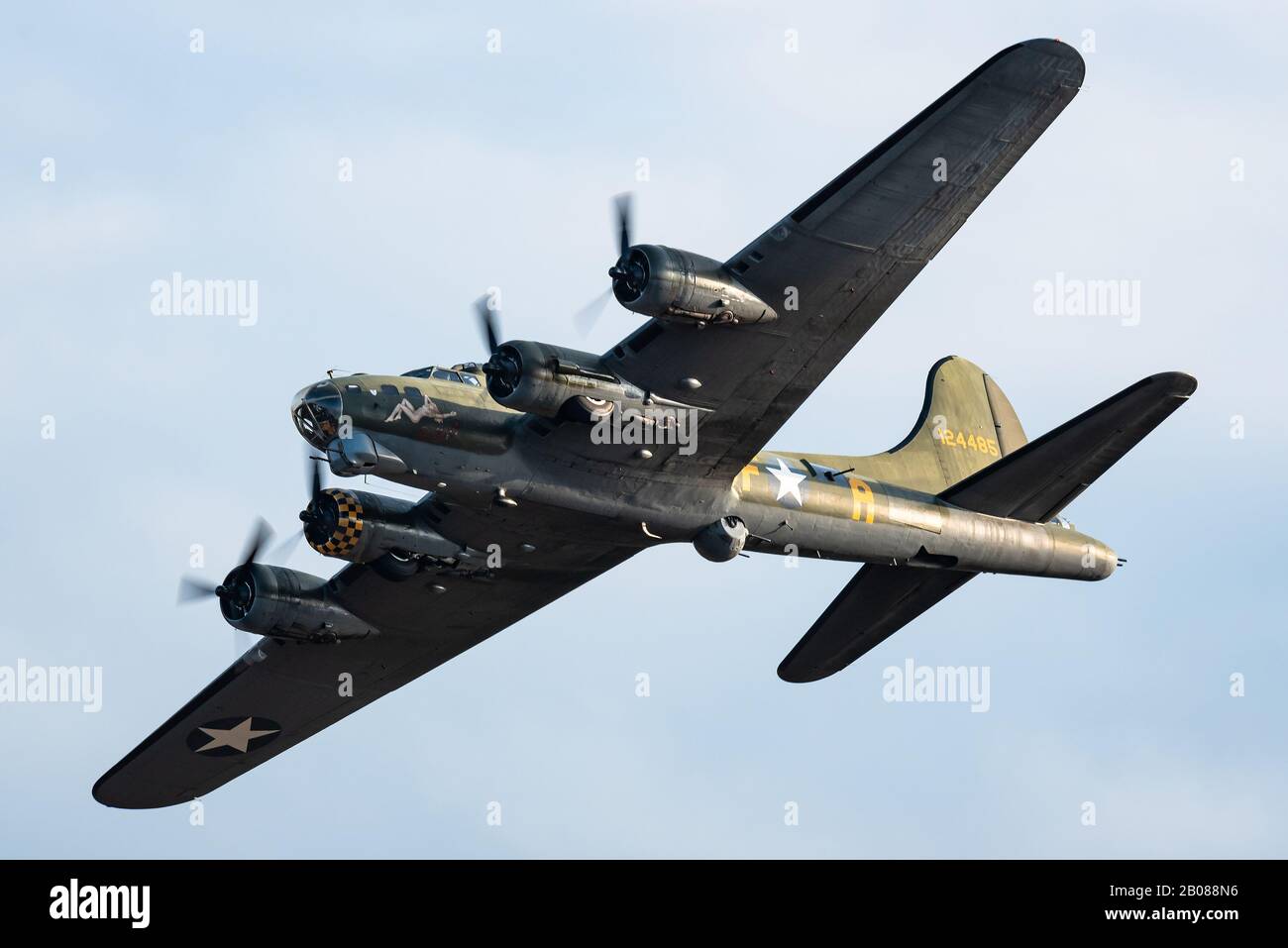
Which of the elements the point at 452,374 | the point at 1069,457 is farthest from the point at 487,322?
the point at 1069,457

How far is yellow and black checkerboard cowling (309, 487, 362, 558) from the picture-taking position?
3375cm

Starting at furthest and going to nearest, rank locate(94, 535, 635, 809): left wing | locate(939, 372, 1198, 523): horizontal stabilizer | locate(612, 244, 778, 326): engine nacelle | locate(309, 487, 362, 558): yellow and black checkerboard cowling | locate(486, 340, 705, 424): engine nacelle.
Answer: locate(94, 535, 635, 809): left wing < locate(939, 372, 1198, 523): horizontal stabilizer < locate(309, 487, 362, 558): yellow and black checkerboard cowling < locate(486, 340, 705, 424): engine nacelle < locate(612, 244, 778, 326): engine nacelle

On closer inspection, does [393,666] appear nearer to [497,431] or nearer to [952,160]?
[497,431]

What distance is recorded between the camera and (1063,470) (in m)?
37.2

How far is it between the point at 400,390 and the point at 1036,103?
10928 mm

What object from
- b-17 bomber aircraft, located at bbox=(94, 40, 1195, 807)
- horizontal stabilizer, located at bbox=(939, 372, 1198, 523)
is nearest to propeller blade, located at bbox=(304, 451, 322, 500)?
b-17 bomber aircraft, located at bbox=(94, 40, 1195, 807)

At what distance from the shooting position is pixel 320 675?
133ft

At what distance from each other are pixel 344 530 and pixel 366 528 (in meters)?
0.41

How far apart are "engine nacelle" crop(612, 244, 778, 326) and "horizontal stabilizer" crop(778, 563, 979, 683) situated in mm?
10057

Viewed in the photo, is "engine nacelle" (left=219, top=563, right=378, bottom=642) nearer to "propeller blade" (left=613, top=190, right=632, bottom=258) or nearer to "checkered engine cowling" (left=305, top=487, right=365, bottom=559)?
"checkered engine cowling" (left=305, top=487, right=365, bottom=559)

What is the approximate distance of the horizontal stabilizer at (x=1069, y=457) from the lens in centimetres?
3531

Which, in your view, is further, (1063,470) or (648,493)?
(1063,470)
